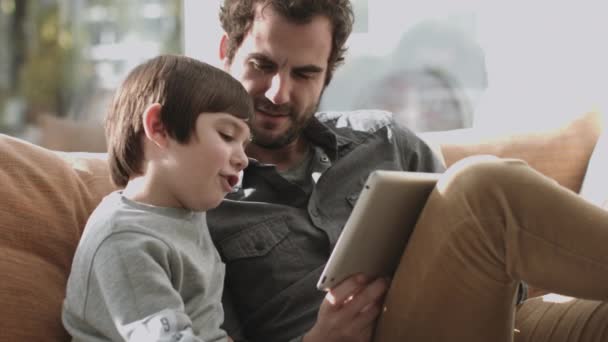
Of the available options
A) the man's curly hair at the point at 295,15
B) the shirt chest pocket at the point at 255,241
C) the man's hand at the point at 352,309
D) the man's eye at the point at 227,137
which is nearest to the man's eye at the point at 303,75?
the man's curly hair at the point at 295,15

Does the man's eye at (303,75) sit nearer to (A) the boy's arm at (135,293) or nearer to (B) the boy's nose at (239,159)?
(B) the boy's nose at (239,159)

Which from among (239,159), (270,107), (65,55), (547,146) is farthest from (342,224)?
(65,55)

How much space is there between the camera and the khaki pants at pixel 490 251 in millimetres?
1287

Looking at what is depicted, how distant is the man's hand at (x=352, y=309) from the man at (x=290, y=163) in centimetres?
3

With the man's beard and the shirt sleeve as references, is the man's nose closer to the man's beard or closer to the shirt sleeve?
the man's beard

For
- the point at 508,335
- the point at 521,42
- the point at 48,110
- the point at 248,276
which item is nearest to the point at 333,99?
the point at 521,42

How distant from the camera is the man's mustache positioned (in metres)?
1.79

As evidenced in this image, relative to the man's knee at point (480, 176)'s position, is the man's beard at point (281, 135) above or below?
below

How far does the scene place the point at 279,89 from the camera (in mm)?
1782

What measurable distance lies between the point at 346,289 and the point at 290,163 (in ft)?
1.68

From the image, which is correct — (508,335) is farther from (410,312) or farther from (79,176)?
(79,176)

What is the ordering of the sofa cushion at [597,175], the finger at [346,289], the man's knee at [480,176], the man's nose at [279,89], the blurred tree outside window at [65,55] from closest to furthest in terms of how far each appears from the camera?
the man's knee at [480,176]
the finger at [346,289]
the man's nose at [279,89]
the sofa cushion at [597,175]
the blurred tree outside window at [65,55]

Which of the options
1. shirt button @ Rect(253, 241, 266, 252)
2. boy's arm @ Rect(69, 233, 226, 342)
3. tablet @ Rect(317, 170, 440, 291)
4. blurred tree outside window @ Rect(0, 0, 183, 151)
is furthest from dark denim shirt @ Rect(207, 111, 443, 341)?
blurred tree outside window @ Rect(0, 0, 183, 151)

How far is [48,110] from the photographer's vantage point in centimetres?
371
